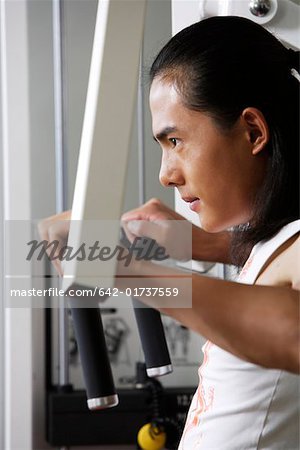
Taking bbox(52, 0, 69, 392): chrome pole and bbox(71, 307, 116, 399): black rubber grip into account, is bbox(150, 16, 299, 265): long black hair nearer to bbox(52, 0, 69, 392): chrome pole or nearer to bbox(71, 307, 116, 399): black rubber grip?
bbox(71, 307, 116, 399): black rubber grip

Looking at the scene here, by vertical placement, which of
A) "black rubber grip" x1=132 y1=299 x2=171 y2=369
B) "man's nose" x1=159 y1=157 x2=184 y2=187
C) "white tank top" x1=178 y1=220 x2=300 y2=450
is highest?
"man's nose" x1=159 y1=157 x2=184 y2=187

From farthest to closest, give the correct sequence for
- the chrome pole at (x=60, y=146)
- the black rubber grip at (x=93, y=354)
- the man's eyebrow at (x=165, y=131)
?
the chrome pole at (x=60, y=146) → the man's eyebrow at (x=165, y=131) → the black rubber grip at (x=93, y=354)

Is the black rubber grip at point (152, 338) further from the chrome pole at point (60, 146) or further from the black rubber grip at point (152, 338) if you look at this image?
the chrome pole at point (60, 146)

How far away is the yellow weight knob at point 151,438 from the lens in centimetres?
170

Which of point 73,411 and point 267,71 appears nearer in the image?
point 267,71

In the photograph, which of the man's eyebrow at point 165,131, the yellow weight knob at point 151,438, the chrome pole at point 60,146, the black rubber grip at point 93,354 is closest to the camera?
the black rubber grip at point 93,354

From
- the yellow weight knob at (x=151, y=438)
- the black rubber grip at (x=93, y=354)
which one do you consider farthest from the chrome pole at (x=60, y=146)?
the black rubber grip at (x=93, y=354)

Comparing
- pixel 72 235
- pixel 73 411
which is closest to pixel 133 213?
pixel 72 235

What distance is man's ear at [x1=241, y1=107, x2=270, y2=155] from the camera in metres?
0.69

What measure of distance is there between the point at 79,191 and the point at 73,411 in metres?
1.55

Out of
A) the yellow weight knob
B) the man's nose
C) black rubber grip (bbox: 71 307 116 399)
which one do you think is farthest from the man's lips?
the yellow weight knob

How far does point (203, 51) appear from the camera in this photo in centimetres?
70

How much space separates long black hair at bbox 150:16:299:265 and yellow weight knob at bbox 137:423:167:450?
107cm

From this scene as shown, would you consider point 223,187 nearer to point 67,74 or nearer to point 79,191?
point 79,191
